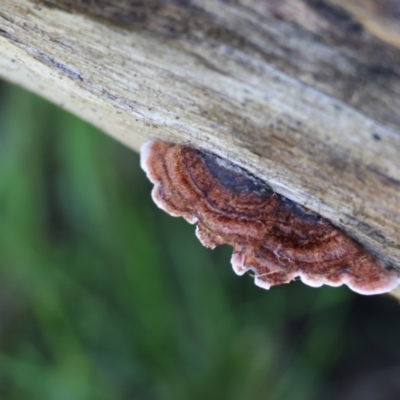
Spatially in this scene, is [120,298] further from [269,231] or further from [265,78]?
[265,78]

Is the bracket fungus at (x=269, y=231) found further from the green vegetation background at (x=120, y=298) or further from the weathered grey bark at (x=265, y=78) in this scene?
the green vegetation background at (x=120, y=298)

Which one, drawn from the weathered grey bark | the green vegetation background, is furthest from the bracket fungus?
the green vegetation background

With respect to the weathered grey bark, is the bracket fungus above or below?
below

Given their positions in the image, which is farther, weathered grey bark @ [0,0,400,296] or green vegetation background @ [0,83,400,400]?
green vegetation background @ [0,83,400,400]

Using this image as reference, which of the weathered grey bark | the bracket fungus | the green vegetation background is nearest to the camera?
the weathered grey bark

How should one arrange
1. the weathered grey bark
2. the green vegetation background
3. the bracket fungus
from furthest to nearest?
1. the green vegetation background
2. the bracket fungus
3. the weathered grey bark

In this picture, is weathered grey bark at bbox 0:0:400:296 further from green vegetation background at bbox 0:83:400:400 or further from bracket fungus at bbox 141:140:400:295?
green vegetation background at bbox 0:83:400:400

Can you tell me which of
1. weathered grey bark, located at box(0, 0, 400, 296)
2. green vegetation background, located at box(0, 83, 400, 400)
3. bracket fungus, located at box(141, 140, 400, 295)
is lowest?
green vegetation background, located at box(0, 83, 400, 400)
